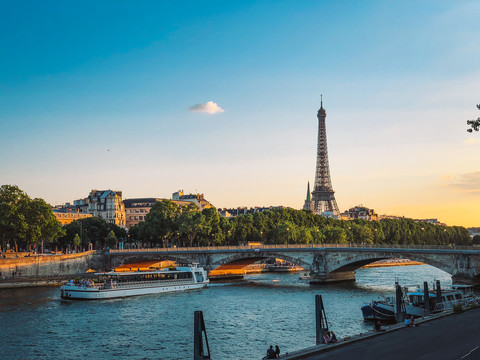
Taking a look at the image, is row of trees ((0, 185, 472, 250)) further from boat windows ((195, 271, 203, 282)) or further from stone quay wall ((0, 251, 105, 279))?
boat windows ((195, 271, 203, 282))

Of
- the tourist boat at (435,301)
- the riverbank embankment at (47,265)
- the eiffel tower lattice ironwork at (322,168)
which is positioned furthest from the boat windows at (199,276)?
the eiffel tower lattice ironwork at (322,168)

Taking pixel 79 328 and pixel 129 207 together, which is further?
pixel 129 207

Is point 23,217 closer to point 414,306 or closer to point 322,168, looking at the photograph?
point 414,306

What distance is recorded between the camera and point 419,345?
2664cm

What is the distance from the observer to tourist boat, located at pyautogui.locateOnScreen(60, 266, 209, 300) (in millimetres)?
64188

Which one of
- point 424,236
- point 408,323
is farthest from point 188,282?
point 424,236

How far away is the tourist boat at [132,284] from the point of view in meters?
64.2

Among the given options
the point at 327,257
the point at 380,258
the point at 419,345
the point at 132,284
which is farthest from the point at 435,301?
the point at 132,284

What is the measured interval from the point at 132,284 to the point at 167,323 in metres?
24.9

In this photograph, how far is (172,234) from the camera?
388 ft

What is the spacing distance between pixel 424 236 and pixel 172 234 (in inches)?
4172

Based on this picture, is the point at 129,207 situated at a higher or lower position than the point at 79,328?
higher

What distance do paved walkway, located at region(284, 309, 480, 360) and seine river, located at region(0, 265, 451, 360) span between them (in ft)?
28.3

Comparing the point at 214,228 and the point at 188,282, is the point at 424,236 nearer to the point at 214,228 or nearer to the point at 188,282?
the point at 214,228
